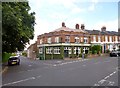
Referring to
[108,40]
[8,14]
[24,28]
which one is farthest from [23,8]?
[108,40]

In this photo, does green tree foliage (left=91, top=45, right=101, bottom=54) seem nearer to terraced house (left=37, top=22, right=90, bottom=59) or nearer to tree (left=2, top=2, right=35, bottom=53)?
terraced house (left=37, top=22, right=90, bottom=59)

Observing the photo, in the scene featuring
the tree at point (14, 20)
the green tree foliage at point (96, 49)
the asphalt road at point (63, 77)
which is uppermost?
the tree at point (14, 20)

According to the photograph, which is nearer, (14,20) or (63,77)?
(63,77)

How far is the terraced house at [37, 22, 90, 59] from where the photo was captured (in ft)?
197

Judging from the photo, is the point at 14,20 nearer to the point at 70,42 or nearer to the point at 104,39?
the point at 70,42

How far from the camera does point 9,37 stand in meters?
26.2

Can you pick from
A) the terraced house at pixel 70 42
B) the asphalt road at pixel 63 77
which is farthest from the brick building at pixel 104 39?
the asphalt road at pixel 63 77

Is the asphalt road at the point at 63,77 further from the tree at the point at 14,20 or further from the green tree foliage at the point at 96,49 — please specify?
the green tree foliage at the point at 96,49

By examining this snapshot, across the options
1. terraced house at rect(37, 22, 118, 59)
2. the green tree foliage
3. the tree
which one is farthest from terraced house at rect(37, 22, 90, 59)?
the tree

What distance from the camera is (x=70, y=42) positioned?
60.8 metres

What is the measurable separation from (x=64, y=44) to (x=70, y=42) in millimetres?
1775

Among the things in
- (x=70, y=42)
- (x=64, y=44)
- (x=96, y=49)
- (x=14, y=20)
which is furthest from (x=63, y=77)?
(x=96, y=49)

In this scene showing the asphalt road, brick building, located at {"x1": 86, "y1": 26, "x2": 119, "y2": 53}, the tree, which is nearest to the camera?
the asphalt road

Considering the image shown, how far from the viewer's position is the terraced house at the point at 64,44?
6009cm
